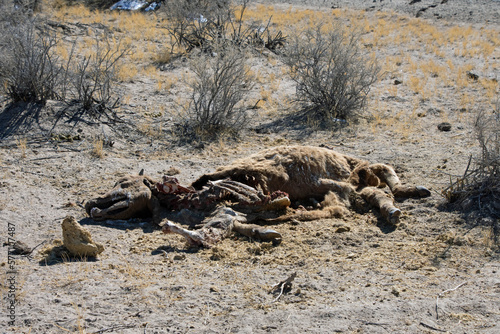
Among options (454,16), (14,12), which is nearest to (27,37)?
(14,12)

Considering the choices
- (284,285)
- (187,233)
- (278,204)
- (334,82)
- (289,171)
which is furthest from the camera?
(334,82)

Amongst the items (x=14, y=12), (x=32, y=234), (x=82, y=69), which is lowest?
(x=32, y=234)

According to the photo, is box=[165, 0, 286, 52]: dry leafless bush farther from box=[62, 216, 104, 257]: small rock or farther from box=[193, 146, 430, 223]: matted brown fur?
box=[62, 216, 104, 257]: small rock

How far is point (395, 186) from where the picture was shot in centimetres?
656

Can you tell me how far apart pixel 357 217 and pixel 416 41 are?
13.9m

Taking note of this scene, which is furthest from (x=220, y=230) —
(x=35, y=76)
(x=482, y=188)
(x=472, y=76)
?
(x=472, y=76)

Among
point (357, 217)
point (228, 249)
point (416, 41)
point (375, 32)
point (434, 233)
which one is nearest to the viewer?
point (228, 249)

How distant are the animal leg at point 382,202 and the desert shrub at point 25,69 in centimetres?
624

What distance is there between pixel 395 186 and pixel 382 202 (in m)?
0.71

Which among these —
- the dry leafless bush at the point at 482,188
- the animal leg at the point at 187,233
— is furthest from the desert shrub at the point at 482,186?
the animal leg at the point at 187,233

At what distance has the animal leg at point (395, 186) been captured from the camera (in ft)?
21.0

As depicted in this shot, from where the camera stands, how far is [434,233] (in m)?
5.49

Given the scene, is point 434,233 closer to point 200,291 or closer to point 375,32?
point 200,291

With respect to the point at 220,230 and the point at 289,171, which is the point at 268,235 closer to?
the point at 220,230
